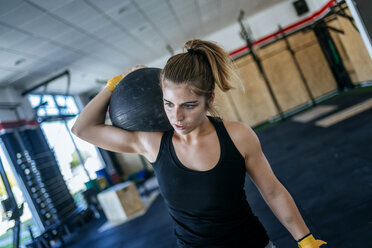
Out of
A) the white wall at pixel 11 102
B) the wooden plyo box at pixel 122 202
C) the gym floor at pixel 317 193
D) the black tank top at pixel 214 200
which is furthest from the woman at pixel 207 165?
the white wall at pixel 11 102

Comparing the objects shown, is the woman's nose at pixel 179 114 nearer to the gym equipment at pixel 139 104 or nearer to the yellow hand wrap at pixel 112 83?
the gym equipment at pixel 139 104

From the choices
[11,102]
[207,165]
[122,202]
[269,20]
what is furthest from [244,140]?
[269,20]

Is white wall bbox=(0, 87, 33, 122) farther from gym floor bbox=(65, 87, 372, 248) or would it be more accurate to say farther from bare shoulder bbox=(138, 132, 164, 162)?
bare shoulder bbox=(138, 132, 164, 162)

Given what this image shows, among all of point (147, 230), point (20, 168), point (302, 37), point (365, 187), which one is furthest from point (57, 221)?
point (302, 37)

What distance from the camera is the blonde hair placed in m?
0.91

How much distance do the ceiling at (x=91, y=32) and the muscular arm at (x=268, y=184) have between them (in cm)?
356

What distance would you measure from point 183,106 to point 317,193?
2450mm

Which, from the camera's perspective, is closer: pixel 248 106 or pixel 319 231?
pixel 319 231

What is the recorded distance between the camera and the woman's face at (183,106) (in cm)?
91

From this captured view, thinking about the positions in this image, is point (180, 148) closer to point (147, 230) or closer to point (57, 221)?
point (147, 230)

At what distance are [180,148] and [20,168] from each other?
17.6ft

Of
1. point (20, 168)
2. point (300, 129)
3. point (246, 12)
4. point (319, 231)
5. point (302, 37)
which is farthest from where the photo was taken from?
point (302, 37)

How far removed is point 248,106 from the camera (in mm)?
8836

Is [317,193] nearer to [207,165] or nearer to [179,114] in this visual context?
[207,165]
